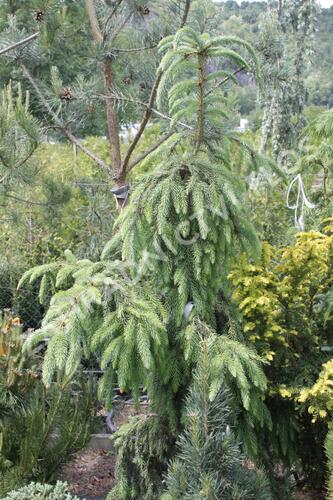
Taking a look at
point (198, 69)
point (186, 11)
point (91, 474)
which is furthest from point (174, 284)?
point (91, 474)

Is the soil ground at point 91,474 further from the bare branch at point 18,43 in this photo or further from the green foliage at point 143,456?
the bare branch at point 18,43

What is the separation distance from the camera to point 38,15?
3.69 m

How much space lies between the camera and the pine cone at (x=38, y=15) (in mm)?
3684

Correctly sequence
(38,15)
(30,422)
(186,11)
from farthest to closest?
(38,15), (186,11), (30,422)

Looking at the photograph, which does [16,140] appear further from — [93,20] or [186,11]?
[186,11]

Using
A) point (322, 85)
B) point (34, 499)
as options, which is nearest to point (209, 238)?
point (34, 499)

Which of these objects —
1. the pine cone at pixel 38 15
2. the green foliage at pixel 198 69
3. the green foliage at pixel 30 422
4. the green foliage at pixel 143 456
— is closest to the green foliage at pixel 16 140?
the pine cone at pixel 38 15

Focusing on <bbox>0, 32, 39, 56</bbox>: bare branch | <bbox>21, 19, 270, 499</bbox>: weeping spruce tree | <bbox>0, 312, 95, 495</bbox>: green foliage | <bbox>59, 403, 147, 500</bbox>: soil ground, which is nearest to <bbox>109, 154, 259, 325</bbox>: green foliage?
<bbox>21, 19, 270, 499</bbox>: weeping spruce tree

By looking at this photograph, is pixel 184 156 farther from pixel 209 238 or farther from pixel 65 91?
pixel 65 91

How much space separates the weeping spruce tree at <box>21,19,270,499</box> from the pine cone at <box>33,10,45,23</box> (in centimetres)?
174

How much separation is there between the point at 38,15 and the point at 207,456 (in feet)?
10.2

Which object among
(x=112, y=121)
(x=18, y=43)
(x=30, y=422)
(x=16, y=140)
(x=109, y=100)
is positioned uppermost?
(x=18, y=43)

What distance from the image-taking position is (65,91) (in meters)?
3.88

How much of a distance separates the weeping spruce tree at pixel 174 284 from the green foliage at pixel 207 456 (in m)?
0.04
